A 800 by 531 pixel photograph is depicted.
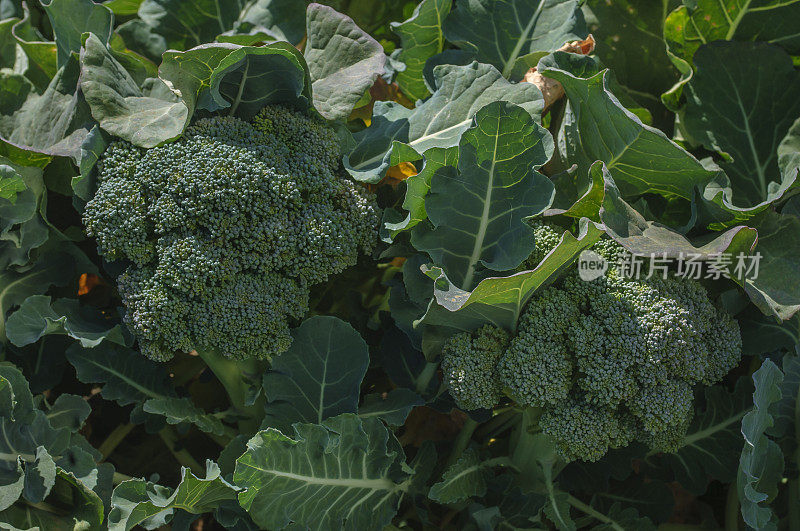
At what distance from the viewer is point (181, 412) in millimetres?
1094

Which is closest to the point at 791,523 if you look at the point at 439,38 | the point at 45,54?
the point at 439,38

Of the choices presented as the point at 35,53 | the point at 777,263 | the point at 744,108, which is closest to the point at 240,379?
the point at 35,53

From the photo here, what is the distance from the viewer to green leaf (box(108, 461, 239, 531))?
95cm

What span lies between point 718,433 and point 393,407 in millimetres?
592

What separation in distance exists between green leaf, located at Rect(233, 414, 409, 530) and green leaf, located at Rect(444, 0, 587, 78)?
74 cm

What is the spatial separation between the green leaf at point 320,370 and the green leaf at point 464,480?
0.20 metres

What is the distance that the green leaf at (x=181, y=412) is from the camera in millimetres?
1039

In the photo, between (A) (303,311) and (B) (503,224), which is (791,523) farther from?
(A) (303,311)

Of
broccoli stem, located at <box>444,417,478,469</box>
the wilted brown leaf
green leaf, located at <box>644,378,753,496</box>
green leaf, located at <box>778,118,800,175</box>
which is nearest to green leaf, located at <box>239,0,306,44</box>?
the wilted brown leaf

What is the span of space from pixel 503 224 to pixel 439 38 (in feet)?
1.50

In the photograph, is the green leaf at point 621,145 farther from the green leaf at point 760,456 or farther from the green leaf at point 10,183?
the green leaf at point 10,183

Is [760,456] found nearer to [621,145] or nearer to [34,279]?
[621,145]

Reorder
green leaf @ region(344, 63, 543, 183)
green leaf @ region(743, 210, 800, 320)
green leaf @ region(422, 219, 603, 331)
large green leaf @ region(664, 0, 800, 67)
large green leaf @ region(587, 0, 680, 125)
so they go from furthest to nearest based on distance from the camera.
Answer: large green leaf @ region(587, 0, 680, 125) < large green leaf @ region(664, 0, 800, 67) < green leaf @ region(344, 63, 543, 183) < green leaf @ region(743, 210, 800, 320) < green leaf @ region(422, 219, 603, 331)

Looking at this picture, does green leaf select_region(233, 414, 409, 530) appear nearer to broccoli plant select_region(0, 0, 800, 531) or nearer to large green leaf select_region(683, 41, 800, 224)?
broccoli plant select_region(0, 0, 800, 531)
